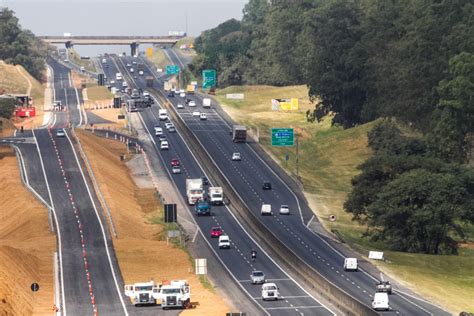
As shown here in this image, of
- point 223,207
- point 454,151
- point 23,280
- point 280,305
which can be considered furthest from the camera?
point 454,151

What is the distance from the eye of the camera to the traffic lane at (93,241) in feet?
361

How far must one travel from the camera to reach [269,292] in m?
111

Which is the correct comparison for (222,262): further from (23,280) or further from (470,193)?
(470,193)

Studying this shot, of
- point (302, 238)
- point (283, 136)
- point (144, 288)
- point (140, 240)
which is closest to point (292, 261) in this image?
point (140, 240)

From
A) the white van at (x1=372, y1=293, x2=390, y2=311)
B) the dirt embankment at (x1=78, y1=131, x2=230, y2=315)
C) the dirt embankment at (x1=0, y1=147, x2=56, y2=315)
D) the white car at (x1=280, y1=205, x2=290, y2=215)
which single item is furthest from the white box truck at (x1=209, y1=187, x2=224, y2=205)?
the white van at (x1=372, y1=293, x2=390, y2=311)

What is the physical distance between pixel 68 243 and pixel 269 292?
3315cm

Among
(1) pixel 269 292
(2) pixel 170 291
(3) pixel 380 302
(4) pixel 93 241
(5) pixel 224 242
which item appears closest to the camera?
(2) pixel 170 291

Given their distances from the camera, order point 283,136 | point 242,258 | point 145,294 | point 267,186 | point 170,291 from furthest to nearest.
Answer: point 283,136
point 267,186
point 242,258
point 145,294
point 170,291

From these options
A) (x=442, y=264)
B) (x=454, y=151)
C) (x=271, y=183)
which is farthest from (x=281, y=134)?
(x=442, y=264)

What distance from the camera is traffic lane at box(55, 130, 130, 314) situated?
361ft

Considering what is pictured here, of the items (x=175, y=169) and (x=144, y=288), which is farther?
(x=175, y=169)

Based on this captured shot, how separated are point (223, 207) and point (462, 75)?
42.6 meters

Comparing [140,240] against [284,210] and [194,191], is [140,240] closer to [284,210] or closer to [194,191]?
[194,191]

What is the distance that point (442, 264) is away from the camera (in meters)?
138
